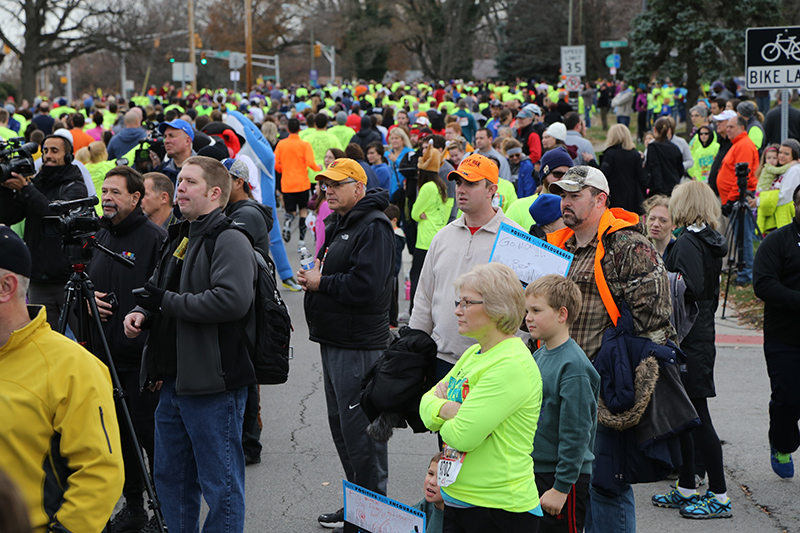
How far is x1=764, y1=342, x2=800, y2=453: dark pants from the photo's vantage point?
572 centimetres

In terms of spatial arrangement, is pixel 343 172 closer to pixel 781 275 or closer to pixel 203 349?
pixel 203 349

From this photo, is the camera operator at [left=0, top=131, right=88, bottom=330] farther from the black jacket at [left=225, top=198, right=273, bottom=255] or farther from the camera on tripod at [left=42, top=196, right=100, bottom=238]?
the camera on tripod at [left=42, top=196, right=100, bottom=238]

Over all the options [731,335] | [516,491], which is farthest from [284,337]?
[731,335]

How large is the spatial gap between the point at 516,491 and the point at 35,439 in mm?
1760

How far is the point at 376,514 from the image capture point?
3.90m

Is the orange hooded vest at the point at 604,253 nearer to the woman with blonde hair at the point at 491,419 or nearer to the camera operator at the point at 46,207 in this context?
the woman with blonde hair at the point at 491,419

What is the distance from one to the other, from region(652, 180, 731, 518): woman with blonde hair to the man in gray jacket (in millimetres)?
2775

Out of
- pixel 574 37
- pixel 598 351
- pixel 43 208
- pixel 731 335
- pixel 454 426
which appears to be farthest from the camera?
pixel 574 37

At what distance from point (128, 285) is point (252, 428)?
1644 millimetres

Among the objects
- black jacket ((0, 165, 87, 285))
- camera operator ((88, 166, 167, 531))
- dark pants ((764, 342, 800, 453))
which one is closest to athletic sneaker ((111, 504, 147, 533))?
camera operator ((88, 166, 167, 531))

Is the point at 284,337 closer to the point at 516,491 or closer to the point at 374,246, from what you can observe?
the point at 374,246

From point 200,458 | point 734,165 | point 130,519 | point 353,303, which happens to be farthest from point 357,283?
point 734,165

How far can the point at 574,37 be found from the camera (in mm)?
55875

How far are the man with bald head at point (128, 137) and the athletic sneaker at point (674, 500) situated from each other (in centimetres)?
882
